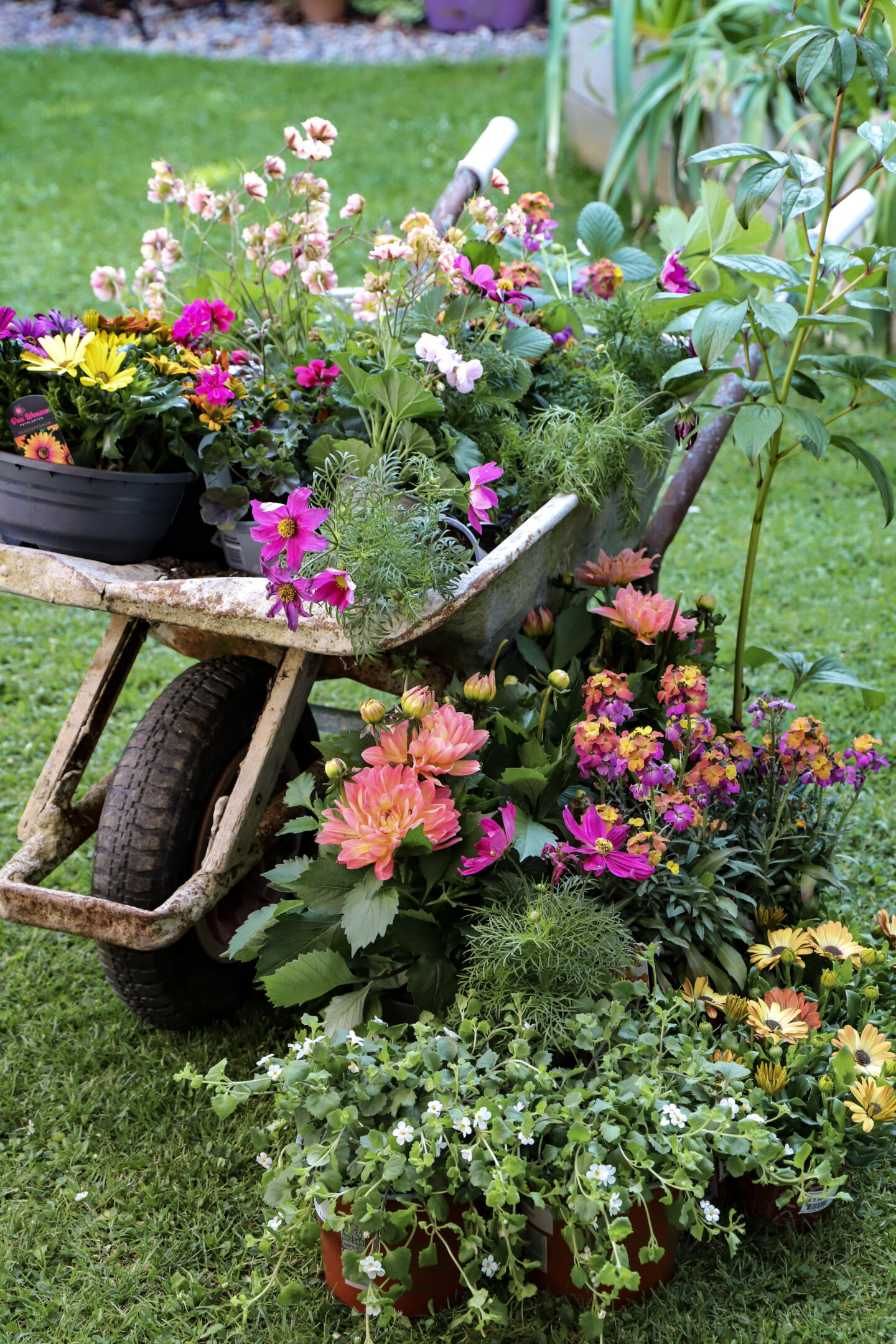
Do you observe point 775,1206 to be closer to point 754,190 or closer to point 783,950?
point 783,950

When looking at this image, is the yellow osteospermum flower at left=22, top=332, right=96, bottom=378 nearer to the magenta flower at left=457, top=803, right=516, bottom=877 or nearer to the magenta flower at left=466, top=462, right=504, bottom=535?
the magenta flower at left=466, top=462, right=504, bottom=535

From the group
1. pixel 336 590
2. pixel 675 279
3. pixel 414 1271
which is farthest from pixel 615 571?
pixel 414 1271

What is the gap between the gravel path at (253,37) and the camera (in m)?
7.62

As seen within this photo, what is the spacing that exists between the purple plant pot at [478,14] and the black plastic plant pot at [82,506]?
7.38m

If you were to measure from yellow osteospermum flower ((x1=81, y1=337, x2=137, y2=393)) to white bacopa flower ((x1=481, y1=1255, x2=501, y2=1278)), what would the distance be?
115cm

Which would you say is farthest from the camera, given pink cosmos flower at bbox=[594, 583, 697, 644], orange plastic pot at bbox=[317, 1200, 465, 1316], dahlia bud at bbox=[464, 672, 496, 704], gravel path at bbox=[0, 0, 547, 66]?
gravel path at bbox=[0, 0, 547, 66]

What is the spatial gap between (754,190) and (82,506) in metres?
0.98

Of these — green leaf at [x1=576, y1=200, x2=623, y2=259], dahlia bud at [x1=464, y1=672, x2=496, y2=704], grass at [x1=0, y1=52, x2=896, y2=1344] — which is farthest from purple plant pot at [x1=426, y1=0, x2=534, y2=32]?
dahlia bud at [x1=464, y1=672, x2=496, y2=704]

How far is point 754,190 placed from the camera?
1.55m

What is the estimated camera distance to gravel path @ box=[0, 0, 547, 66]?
762 centimetres

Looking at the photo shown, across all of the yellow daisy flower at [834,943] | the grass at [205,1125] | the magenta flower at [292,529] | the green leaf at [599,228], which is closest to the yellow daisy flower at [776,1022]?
the yellow daisy flower at [834,943]

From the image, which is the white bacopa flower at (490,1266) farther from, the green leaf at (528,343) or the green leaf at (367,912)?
the green leaf at (528,343)

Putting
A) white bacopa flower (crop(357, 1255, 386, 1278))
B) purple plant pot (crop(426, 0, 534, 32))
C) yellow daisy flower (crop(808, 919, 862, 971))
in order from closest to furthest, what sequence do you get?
white bacopa flower (crop(357, 1255, 386, 1278)), yellow daisy flower (crop(808, 919, 862, 971)), purple plant pot (crop(426, 0, 534, 32))

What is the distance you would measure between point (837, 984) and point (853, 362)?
35.7 inches
